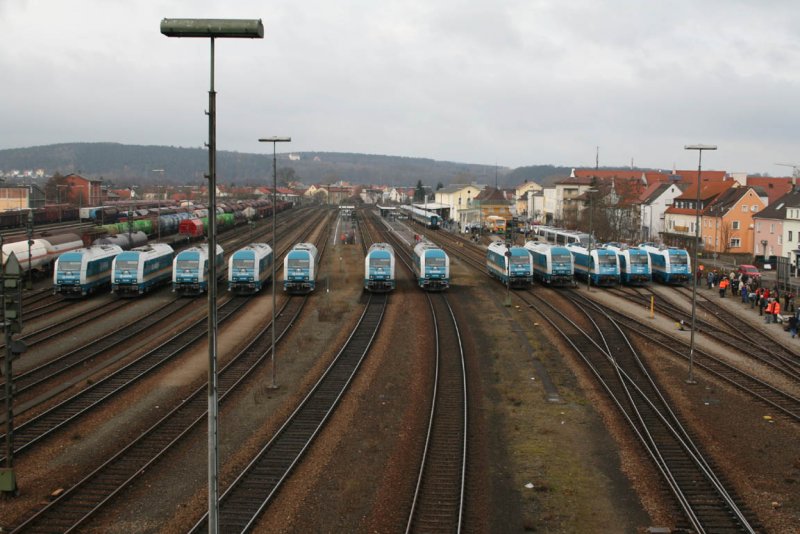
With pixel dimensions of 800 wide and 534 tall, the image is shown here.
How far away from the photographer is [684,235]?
8325 cm

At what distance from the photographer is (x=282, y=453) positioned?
1922 centimetres

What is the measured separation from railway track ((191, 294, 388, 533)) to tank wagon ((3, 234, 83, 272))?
28.5m

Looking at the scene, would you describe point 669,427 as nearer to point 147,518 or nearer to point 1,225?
point 147,518

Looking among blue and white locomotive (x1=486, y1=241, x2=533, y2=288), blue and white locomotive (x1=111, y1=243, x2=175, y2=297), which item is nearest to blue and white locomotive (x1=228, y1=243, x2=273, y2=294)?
blue and white locomotive (x1=111, y1=243, x2=175, y2=297)

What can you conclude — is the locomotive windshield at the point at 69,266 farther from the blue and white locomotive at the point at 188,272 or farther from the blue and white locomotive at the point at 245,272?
the blue and white locomotive at the point at 245,272

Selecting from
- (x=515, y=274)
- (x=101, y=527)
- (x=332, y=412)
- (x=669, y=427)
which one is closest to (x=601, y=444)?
(x=669, y=427)

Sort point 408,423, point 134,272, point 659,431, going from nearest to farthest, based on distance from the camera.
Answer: point 659,431, point 408,423, point 134,272

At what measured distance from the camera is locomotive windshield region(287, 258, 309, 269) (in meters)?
44.7

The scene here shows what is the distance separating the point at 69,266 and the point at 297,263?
43.0 ft

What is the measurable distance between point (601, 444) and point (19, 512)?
1433 cm

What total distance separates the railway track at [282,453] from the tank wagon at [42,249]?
1124 inches

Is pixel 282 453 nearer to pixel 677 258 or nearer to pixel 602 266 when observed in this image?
pixel 602 266

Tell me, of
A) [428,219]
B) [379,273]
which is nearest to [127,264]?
[379,273]

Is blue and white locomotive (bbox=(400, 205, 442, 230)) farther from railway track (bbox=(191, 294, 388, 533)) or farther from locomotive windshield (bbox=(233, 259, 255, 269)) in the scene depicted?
railway track (bbox=(191, 294, 388, 533))
